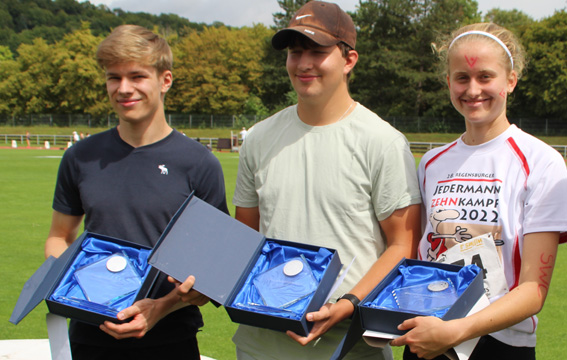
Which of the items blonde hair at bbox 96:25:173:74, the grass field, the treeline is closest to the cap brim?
blonde hair at bbox 96:25:173:74

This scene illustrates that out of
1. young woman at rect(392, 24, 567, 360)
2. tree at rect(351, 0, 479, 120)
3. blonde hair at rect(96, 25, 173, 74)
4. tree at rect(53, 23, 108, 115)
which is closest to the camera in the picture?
young woman at rect(392, 24, 567, 360)

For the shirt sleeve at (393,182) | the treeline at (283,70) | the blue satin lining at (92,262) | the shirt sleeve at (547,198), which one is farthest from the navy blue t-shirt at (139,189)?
the treeline at (283,70)

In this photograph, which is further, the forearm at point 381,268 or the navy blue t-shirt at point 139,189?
the navy blue t-shirt at point 139,189

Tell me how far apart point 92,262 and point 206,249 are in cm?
56

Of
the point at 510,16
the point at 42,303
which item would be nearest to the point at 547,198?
the point at 42,303

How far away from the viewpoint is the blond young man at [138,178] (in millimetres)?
2965

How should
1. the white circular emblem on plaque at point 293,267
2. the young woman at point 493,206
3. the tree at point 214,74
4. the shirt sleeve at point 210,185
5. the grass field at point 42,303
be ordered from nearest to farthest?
the young woman at point 493,206, the white circular emblem on plaque at point 293,267, the shirt sleeve at point 210,185, the grass field at point 42,303, the tree at point 214,74

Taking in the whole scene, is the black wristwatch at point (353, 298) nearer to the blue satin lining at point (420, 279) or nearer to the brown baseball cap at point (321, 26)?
the blue satin lining at point (420, 279)

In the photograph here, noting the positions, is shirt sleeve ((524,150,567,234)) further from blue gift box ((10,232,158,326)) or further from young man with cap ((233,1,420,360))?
blue gift box ((10,232,158,326))

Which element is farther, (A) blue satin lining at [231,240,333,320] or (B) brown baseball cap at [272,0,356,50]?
(B) brown baseball cap at [272,0,356,50]

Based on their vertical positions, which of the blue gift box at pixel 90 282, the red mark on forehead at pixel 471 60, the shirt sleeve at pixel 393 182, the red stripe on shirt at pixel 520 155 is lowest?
Result: the blue gift box at pixel 90 282

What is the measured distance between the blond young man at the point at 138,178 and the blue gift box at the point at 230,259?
484 mm

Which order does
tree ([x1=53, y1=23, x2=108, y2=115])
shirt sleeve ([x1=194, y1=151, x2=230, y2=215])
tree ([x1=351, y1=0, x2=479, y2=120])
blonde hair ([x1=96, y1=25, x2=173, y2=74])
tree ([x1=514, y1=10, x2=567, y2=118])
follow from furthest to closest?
tree ([x1=53, y1=23, x2=108, y2=115]) < tree ([x1=351, y1=0, x2=479, y2=120]) < tree ([x1=514, y1=10, x2=567, y2=118]) < shirt sleeve ([x1=194, y1=151, x2=230, y2=215]) < blonde hair ([x1=96, y1=25, x2=173, y2=74])

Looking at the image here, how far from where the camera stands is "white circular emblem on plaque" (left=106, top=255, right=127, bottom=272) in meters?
2.62
